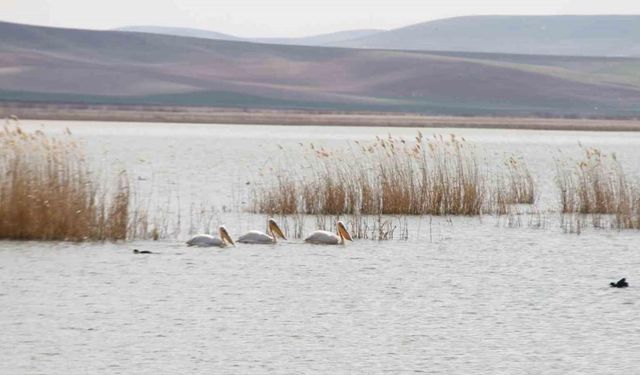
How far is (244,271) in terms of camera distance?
620 inches

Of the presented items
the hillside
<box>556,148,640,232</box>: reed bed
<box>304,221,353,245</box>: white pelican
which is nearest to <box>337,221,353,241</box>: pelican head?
<box>304,221,353,245</box>: white pelican

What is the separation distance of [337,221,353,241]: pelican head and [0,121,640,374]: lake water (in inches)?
6.2

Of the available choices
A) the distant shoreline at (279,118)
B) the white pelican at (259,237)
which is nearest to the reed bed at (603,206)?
the white pelican at (259,237)

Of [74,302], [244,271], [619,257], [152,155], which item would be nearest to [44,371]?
[74,302]

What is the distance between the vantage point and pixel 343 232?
18.2m

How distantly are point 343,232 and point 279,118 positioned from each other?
94176 millimetres

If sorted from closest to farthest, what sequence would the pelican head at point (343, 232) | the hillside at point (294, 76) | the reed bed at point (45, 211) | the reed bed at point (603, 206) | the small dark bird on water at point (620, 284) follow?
the small dark bird on water at point (620, 284), the reed bed at point (45, 211), the pelican head at point (343, 232), the reed bed at point (603, 206), the hillside at point (294, 76)

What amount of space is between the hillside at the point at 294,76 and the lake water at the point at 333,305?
10821cm

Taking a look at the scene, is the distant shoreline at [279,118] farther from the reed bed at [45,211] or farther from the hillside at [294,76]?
the reed bed at [45,211]

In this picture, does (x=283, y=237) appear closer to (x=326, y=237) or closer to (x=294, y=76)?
(x=326, y=237)

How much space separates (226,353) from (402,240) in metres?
8.25

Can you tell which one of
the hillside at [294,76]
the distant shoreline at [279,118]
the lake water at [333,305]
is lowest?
the lake water at [333,305]

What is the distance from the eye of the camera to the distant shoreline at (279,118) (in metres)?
106

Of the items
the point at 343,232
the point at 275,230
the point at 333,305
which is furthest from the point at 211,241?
the point at 333,305
